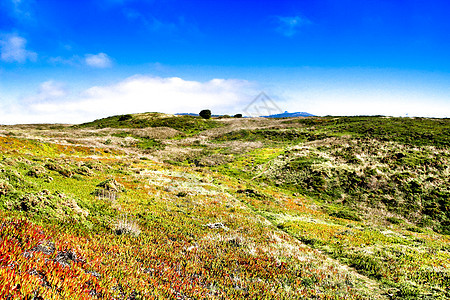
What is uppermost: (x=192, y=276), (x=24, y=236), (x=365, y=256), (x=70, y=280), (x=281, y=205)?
(x=24, y=236)

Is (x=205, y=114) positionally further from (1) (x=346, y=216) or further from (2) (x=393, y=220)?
(2) (x=393, y=220)

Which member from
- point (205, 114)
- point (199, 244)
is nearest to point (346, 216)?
point (199, 244)

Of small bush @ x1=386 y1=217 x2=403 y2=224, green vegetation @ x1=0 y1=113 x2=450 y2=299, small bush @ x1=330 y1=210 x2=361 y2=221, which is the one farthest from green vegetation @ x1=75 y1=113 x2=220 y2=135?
small bush @ x1=386 y1=217 x2=403 y2=224

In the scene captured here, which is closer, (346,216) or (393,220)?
(346,216)

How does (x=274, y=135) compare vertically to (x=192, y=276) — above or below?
above

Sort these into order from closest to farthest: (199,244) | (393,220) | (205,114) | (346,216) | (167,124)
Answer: (199,244), (346,216), (393,220), (167,124), (205,114)

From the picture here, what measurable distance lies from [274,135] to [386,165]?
107 feet

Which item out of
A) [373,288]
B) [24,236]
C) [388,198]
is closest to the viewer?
[24,236]

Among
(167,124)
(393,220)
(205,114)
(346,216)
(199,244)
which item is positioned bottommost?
(393,220)

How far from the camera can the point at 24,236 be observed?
208 inches

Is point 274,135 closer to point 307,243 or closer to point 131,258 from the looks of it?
point 307,243

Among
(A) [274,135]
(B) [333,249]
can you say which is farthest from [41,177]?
(A) [274,135]

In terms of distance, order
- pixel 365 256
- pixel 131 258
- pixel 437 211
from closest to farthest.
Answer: pixel 131 258 < pixel 365 256 < pixel 437 211

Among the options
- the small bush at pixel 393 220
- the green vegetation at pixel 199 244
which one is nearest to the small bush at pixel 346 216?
the green vegetation at pixel 199 244
